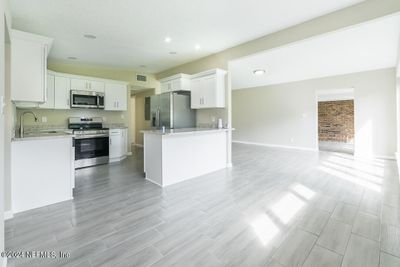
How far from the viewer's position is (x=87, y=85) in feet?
16.9

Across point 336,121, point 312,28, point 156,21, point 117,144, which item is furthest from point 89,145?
point 336,121

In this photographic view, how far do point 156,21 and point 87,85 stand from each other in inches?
121

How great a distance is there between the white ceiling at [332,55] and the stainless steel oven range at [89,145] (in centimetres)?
381

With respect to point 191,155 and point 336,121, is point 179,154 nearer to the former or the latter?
point 191,155

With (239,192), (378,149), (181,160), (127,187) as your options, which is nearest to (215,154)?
(181,160)

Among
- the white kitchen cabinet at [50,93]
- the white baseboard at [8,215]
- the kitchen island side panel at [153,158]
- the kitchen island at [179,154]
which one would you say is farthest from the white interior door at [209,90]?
the white baseboard at [8,215]

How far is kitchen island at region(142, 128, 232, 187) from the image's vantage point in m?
3.38

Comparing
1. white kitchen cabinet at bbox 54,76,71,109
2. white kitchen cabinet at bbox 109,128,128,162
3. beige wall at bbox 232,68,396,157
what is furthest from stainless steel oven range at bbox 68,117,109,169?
beige wall at bbox 232,68,396,157

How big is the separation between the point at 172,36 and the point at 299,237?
3.79m

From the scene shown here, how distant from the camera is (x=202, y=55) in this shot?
4879 mm

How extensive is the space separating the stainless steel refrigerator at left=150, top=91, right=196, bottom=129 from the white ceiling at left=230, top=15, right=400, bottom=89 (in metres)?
1.54

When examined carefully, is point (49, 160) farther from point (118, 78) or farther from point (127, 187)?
point (118, 78)

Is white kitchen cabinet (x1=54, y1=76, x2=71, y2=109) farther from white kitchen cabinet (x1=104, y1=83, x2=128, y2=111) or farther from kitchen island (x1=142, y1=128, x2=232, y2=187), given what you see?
kitchen island (x1=142, y1=128, x2=232, y2=187)

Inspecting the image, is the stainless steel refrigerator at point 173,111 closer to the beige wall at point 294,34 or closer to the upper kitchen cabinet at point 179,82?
the upper kitchen cabinet at point 179,82
